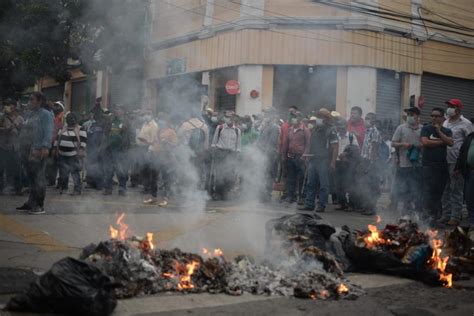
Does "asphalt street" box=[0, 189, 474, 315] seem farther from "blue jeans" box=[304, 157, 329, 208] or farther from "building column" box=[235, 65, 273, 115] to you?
"building column" box=[235, 65, 273, 115]

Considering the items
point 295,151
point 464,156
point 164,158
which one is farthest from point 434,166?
point 164,158

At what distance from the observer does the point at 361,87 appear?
14781mm

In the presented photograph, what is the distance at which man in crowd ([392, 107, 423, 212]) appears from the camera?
28.5 ft

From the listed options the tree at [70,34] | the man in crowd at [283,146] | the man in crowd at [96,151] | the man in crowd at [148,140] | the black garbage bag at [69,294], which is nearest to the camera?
the black garbage bag at [69,294]

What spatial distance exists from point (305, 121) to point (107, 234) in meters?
5.27

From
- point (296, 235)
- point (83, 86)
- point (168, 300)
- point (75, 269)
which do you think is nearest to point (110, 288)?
point (75, 269)

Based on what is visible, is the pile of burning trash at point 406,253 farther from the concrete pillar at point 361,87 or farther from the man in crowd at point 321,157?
the concrete pillar at point 361,87

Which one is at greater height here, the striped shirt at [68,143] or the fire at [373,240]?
the striped shirt at [68,143]

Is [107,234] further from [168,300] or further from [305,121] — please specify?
[305,121]

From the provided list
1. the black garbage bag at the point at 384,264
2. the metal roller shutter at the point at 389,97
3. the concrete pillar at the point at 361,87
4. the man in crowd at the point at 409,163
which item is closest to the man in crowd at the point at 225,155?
the man in crowd at the point at 409,163

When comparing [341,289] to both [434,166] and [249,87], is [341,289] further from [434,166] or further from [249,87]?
[249,87]

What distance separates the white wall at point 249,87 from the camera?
15.0 meters

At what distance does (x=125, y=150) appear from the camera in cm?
1001

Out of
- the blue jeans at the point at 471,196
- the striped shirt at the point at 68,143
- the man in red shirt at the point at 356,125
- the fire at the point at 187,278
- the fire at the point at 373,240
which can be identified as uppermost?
the man in red shirt at the point at 356,125
